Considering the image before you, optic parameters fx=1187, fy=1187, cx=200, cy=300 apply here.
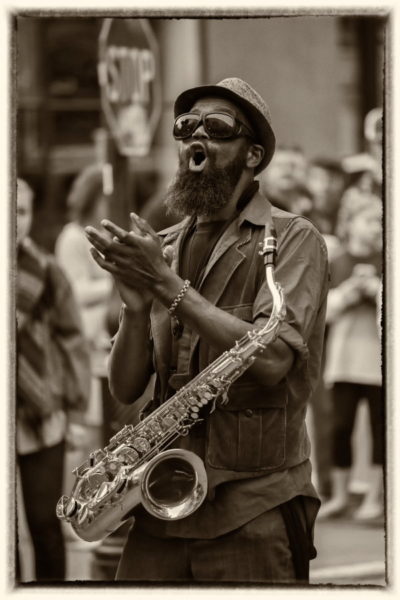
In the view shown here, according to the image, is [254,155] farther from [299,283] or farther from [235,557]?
[235,557]

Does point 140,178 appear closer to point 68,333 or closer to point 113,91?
point 113,91

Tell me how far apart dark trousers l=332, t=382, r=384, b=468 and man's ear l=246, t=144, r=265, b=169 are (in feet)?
17.2

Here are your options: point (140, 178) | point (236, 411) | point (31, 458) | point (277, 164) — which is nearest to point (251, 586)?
point (236, 411)

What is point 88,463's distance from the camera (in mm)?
4629

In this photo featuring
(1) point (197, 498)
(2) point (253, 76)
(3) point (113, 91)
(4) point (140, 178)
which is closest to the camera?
(1) point (197, 498)

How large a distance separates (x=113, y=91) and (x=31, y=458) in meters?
3.33

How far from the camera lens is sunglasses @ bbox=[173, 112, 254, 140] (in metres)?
4.55

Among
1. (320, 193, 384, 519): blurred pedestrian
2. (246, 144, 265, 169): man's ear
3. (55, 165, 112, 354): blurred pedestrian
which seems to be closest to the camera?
(246, 144, 265, 169): man's ear

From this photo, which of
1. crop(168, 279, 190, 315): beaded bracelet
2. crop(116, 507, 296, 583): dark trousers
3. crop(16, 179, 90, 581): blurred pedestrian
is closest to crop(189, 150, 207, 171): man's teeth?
crop(168, 279, 190, 315): beaded bracelet

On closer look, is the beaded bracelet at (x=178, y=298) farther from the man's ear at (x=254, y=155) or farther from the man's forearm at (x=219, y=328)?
the man's ear at (x=254, y=155)

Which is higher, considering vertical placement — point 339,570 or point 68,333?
point 68,333

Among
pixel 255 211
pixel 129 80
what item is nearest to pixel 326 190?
pixel 129 80

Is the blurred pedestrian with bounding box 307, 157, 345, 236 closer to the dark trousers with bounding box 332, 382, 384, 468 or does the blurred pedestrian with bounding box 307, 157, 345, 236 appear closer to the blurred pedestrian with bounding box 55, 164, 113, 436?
the dark trousers with bounding box 332, 382, 384, 468

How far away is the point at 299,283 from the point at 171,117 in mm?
8447
